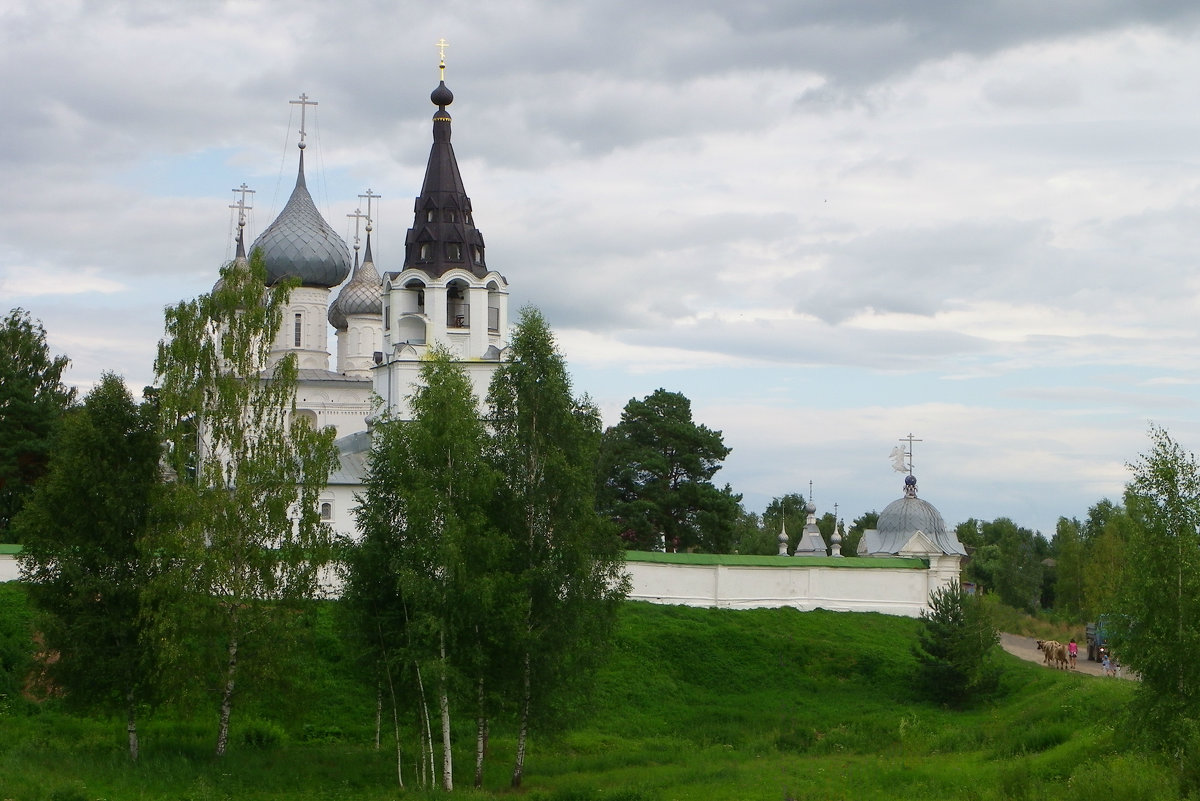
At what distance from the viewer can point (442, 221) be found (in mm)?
43125

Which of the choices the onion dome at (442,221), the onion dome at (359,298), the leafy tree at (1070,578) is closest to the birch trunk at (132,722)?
the onion dome at (442,221)

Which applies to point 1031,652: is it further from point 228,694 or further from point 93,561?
point 93,561

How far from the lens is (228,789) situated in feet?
76.0

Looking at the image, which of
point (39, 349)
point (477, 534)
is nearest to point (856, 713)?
point (477, 534)

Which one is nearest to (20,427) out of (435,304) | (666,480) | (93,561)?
(435,304)

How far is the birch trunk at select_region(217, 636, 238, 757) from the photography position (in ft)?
81.0

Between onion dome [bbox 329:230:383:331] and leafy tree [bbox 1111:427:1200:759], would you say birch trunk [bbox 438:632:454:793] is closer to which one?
leafy tree [bbox 1111:427:1200:759]

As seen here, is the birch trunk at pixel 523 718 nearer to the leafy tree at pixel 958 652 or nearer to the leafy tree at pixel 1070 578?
the leafy tree at pixel 958 652

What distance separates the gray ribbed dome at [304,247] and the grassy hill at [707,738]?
2092cm

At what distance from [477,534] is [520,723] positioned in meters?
3.43

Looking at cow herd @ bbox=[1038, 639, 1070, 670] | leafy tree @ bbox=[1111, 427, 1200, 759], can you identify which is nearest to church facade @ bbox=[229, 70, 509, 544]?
cow herd @ bbox=[1038, 639, 1070, 670]

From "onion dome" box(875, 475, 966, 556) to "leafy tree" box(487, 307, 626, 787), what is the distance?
1621 cm

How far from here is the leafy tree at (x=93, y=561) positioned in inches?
963

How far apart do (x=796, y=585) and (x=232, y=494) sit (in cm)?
1692
